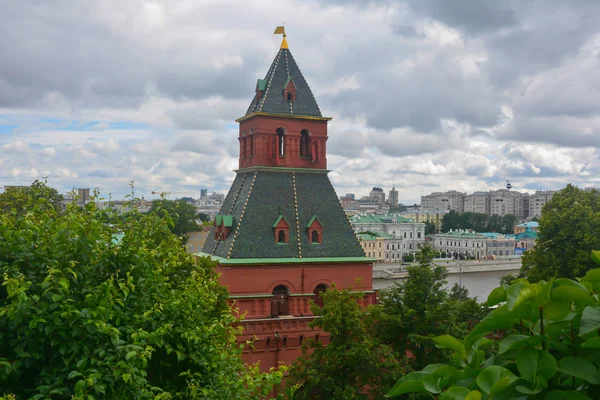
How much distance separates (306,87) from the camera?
2809 centimetres

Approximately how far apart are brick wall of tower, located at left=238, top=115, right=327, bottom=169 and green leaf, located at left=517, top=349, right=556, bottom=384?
23914mm

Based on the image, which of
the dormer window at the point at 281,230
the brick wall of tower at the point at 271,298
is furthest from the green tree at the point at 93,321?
the dormer window at the point at 281,230

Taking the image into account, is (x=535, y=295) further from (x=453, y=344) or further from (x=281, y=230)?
(x=281, y=230)

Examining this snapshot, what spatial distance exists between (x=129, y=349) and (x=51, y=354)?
4.25 ft

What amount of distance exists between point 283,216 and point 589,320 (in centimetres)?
2228

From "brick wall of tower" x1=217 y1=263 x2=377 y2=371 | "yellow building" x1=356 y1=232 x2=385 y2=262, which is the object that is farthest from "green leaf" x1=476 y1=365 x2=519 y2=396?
"yellow building" x1=356 y1=232 x2=385 y2=262

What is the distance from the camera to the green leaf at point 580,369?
2727mm

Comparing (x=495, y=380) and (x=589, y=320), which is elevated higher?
(x=589, y=320)

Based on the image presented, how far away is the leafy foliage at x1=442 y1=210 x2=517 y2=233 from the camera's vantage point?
17238 centimetres

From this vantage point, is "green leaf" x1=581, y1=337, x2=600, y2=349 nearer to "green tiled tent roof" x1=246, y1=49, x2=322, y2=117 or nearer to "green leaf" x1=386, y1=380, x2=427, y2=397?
"green leaf" x1=386, y1=380, x2=427, y2=397

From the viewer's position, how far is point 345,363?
1750cm

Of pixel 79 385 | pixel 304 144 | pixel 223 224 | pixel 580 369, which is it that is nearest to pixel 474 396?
pixel 580 369

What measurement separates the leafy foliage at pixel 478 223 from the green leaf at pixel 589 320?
175676 millimetres

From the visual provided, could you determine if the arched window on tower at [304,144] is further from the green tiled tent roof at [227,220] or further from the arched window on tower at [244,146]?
the green tiled tent roof at [227,220]
